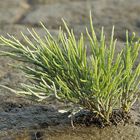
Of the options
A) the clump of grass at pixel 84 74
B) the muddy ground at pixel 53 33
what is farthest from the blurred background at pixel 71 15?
the clump of grass at pixel 84 74

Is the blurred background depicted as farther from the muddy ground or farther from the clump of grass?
the clump of grass

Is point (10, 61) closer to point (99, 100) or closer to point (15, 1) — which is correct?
point (99, 100)

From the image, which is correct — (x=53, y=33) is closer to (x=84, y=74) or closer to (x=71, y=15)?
(x=71, y=15)

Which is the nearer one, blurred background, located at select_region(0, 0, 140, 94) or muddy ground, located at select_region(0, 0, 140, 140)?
muddy ground, located at select_region(0, 0, 140, 140)

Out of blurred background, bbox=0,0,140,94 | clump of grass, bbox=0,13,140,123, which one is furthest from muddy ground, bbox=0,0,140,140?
clump of grass, bbox=0,13,140,123

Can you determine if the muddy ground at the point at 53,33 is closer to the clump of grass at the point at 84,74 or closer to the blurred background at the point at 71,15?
the blurred background at the point at 71,15

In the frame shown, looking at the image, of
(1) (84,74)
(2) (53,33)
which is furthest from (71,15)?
(1) (84,74)

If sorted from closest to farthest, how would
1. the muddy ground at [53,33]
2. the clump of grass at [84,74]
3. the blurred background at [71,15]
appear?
the clump of grass at [84,74] < the muddy ground at [53,33] < the blurred background at [71,15]
